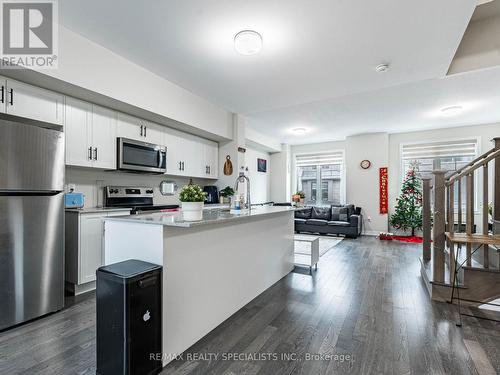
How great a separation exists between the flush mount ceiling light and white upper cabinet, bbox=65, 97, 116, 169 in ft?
6.40

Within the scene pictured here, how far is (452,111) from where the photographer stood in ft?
16.7

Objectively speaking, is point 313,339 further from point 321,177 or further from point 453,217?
point 321,177

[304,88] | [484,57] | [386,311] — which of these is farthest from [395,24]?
[386,311]

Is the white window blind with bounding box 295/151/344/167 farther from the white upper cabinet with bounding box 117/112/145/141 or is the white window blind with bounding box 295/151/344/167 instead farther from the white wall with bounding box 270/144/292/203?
the white upper cabinet with bounding box 117/112/145/141

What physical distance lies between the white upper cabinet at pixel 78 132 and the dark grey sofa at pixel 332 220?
487cm

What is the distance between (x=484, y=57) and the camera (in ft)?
10.7

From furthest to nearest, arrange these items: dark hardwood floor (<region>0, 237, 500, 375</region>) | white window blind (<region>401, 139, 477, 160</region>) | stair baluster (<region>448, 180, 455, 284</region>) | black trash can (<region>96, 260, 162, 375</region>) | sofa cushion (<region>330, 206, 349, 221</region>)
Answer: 1. sofa cushion (<region>330, 206, 349, 221</region>)
2. white window blind (<region>401, 139, 477, 160</region>)
3. stair baluster (<region>448, 180, 455, 284</region>)
4. dark hardwood floor (<region>0, 237, 500, 375</region>)
5. black trash can (<region>96, 260, 162, 375</region>)

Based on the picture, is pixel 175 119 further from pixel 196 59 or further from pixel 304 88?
pixel 304 88

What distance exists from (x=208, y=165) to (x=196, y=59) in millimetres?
2285

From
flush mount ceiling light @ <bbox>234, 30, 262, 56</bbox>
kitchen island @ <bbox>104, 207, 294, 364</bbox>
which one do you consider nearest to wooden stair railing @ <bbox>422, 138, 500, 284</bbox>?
kitchen island @ <bbox>104, 207, 294, 364</bbox>

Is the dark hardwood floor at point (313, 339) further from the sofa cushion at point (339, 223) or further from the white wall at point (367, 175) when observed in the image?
the white wall at point (367, 175)

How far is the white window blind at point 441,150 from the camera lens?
636 centimetres

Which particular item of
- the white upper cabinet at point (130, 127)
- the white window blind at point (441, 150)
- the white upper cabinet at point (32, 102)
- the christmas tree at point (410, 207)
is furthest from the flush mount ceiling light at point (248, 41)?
the white window blind at point (441, 150)

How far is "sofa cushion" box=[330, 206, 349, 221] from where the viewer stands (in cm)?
682
